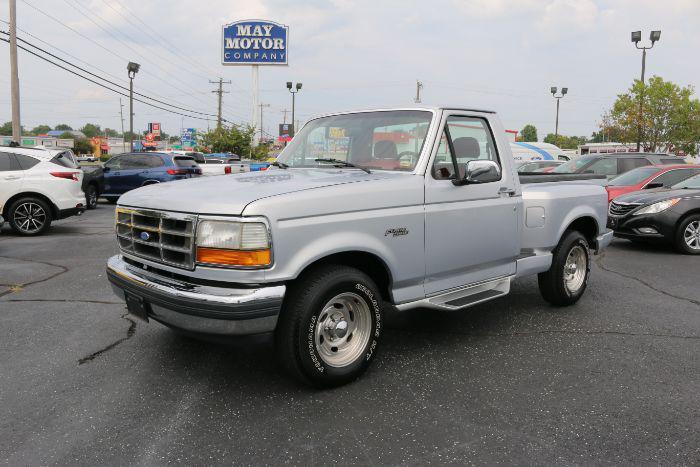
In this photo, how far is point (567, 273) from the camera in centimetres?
582

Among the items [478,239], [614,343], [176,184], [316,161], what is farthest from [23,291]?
[614,343]

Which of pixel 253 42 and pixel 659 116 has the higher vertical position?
pixel 253 42

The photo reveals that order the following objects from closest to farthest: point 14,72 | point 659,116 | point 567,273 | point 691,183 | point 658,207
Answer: point 567,273 < point 658,207 < point 691,183 < point 14,72 < point 659,116

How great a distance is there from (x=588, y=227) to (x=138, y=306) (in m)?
4.69

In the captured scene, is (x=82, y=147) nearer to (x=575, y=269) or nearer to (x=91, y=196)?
(x=91, y=196)

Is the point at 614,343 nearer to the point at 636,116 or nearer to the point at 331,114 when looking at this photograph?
the point at 331,114

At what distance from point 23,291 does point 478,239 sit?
508 cm

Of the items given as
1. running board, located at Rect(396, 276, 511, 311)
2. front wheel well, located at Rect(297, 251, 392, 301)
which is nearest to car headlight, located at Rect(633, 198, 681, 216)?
running board, located at Rect(396, 276, 511, 311)

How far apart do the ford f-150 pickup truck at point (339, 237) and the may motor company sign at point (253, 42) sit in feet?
137

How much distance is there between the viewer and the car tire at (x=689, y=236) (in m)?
9.23

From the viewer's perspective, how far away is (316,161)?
187 inches

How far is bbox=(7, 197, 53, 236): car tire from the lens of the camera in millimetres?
10633

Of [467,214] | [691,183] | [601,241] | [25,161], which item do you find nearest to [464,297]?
[467,214]

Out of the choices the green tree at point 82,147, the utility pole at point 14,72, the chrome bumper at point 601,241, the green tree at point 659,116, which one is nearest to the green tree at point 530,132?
the green tree at point 82,147
